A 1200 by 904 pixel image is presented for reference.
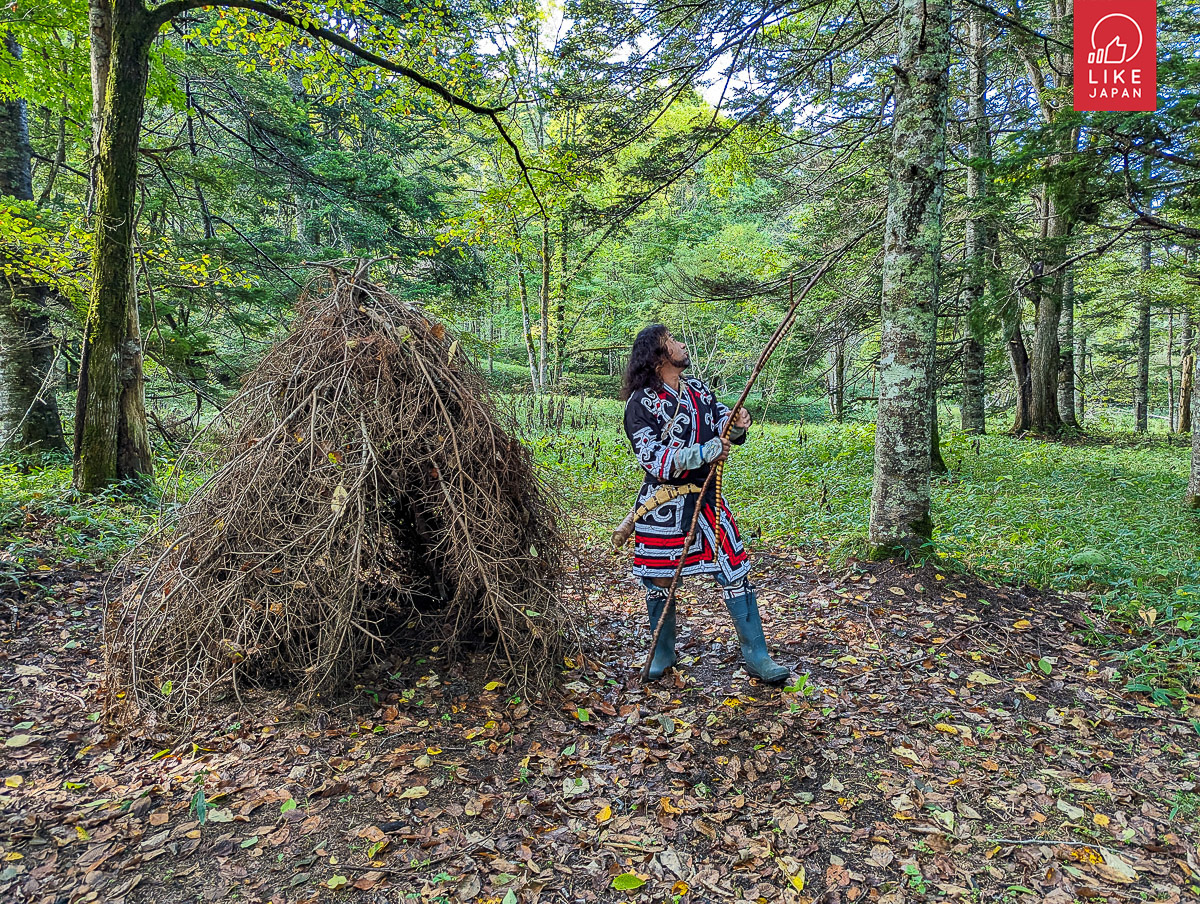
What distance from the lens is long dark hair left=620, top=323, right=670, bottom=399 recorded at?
352cm

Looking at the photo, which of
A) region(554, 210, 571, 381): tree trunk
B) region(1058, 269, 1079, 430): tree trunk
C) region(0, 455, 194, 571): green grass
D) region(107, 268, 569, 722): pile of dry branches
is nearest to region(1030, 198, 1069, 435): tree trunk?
region(1058, 269, 1079, 430): tree trunk

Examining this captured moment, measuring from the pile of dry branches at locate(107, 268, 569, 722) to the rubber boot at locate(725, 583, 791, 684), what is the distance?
1.12 meters

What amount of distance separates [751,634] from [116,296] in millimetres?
6771

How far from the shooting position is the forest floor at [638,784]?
2.30 m

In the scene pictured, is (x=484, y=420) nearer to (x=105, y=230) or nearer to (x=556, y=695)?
(x=556, y=695)

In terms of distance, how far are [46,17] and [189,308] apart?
3.75m

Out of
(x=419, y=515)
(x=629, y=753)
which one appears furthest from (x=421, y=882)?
(x=419, y=515)

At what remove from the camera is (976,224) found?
8867 mm

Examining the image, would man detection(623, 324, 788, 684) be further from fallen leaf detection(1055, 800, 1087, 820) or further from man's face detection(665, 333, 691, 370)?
fallen leaf detection(1055, 800, 1087, 820)

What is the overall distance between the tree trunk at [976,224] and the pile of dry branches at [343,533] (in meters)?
5.22

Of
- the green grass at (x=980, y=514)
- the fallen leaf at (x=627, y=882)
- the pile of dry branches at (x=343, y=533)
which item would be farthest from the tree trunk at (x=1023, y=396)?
the fallen leaf at (x=627, y=882)

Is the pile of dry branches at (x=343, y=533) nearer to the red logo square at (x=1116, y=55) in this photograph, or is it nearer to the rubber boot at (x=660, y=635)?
the rubber boot at (x=660, y=635)

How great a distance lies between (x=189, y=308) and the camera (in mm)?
8906

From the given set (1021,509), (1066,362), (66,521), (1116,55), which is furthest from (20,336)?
(1066,362)
